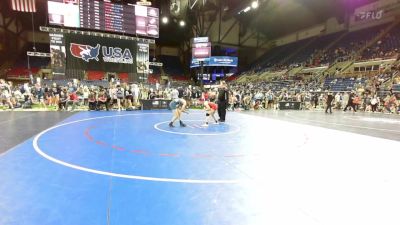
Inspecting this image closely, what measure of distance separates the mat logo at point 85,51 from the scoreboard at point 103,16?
8.52 feet

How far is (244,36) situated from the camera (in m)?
44.0

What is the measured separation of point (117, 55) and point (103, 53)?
47.7 inches

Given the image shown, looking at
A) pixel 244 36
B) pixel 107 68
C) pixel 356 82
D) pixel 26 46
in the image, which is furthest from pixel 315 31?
pixel 26 46

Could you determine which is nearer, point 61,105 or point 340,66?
point 61,105

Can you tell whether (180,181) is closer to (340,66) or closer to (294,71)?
(340,66)

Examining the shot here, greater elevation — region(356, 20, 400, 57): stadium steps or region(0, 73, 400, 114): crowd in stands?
region(356, 20, 400, 57): stadium steps

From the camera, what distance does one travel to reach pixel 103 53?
23.9 meters

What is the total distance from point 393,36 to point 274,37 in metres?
20.1

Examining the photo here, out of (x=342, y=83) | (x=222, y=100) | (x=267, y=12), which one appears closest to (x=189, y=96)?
(x=222, y=100)

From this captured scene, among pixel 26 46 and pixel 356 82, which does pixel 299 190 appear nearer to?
pixel 356 82

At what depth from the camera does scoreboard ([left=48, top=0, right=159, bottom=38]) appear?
65.0 ft

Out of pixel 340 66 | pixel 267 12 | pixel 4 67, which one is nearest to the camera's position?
pixel 340 66

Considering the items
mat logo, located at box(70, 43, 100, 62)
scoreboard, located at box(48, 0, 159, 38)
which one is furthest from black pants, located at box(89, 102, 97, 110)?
mat logo, located at box(70, 43, 100, 62)

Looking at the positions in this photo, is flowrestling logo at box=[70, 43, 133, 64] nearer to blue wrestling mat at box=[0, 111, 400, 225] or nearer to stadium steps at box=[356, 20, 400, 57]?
blue wrestling mat at box=[0, 111, 400, 225]
